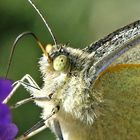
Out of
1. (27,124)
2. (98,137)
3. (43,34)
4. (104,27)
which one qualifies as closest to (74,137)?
(98,137)

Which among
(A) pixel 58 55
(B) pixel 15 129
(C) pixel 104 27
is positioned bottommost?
(B) pixel 15 129

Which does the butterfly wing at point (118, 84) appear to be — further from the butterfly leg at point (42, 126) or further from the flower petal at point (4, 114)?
the flower petal at point (4, 114)

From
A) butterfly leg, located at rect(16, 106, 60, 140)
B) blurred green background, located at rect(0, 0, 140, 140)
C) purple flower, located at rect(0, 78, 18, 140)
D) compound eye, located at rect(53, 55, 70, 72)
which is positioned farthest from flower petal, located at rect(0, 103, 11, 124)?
blurred green background, located at rect(0, 0, 140, 140)

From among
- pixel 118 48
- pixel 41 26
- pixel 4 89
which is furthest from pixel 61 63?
pixel 41 26

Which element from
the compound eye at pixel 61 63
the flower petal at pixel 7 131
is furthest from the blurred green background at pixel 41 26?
the flower petal at pixel 7 131

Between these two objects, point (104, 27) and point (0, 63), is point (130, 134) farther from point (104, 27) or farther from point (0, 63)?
point (104, 27)

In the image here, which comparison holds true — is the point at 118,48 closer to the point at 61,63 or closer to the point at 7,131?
the point at 61,63
